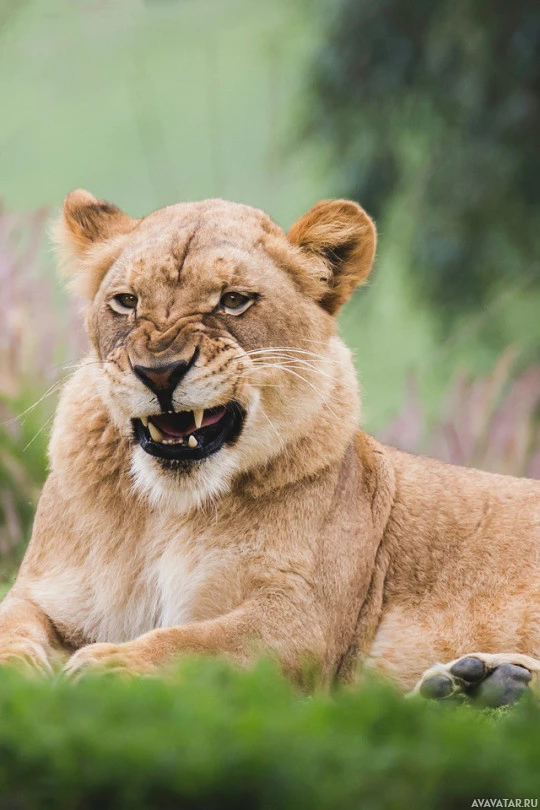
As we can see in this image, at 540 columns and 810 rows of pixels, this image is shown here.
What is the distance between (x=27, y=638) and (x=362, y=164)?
8756 mm

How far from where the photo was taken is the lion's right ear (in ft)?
14.5

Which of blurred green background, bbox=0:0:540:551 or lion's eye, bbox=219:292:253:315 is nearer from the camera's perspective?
lion's eye, bbox=219:292:253:315

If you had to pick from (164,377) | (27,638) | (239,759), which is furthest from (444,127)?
(239,759)

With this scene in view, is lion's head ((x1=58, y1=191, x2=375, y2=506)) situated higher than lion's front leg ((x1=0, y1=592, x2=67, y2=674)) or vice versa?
lion's head ((x1=58, y1=191, x2=375, y2=506))

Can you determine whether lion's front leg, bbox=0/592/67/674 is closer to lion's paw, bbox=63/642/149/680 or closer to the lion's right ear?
lion's paw, bbox=63/642/149/680

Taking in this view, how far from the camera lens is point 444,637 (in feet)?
14.2

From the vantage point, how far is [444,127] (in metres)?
11.8

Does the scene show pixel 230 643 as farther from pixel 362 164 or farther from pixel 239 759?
pixel 362 164

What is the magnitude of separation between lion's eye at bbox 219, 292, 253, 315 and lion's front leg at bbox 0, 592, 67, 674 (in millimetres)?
1171

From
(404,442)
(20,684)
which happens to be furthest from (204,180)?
(20,684)

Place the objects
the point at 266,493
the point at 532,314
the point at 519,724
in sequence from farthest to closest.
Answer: the point at 532,314, the point at 266,493, the point at 519,724

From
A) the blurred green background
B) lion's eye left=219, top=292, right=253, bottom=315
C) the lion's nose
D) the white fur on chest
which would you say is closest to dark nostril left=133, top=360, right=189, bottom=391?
the lion's nose

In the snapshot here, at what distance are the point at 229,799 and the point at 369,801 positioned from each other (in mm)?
225

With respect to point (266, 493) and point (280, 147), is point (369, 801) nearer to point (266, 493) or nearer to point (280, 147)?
point (266, 493)
